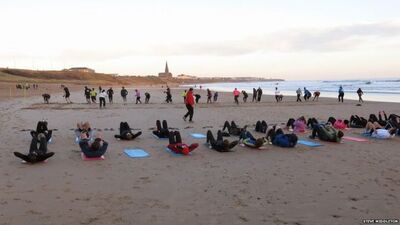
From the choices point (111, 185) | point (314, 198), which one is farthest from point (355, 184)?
point (111, 185)

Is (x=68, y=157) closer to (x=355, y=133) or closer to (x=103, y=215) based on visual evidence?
(x=103, y=215)

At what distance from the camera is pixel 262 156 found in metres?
9.45

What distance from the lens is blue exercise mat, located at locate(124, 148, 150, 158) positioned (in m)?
9.40

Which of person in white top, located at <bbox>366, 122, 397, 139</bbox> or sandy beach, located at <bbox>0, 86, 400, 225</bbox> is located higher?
person in white top, located at <bbox>366, 122, 397, 139</bbox>

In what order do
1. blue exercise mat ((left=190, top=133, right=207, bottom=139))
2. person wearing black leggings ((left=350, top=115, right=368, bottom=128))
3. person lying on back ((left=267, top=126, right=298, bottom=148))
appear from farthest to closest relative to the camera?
person wearing black leggings ((left=350, top=115, right=368, bottom=128)), blue exercise mat ((left=190, top=133, right=207, bottom=139)), person lying on back ((left=267, top=126, right=298, bottom=148))

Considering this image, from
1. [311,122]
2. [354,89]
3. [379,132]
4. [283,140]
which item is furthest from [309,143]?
[354,89]

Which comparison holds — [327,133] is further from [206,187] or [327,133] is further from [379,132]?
[206,187]

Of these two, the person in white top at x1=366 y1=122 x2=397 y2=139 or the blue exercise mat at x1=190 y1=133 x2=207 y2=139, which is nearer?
the person in white top at x1=366 y1=122 x2=397 y2=139

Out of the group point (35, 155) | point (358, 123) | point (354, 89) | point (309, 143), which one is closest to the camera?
point (35, 155)

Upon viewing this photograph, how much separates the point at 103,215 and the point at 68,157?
14.3 feet

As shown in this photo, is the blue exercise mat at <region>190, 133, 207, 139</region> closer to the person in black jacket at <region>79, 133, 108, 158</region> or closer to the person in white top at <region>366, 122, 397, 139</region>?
the person in black jacket at <region>79, 133, 108, 158</region>

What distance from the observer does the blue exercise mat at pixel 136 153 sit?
9.40m

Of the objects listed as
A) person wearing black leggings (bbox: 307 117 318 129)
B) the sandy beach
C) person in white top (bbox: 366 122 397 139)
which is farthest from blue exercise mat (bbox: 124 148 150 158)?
person in white top (bbox: 366 122 397 139)

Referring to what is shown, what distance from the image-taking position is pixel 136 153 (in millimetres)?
9695
